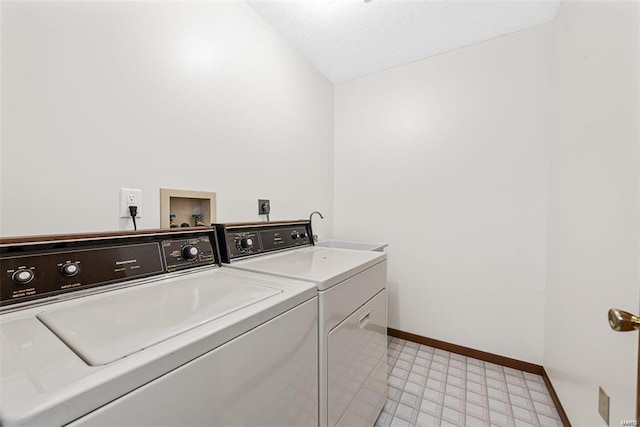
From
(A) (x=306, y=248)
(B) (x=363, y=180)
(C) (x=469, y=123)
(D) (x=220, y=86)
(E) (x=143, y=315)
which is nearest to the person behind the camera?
(E) (x=143, y=315)

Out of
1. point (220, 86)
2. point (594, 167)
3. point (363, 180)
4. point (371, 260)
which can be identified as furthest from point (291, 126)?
point (594, 167)

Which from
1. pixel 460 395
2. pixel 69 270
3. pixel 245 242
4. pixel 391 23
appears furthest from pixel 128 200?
pixel 460 395

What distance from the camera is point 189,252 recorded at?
1.05m

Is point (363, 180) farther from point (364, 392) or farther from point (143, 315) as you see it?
point (143, 315)

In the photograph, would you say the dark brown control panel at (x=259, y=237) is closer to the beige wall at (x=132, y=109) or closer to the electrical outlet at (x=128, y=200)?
the beige wall at (x=132, y=109)

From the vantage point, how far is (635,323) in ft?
2.08

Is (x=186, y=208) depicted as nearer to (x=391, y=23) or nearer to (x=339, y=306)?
(x=339, y=306)

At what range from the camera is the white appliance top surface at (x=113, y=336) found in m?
0.35

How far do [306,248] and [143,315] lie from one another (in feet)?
3.73

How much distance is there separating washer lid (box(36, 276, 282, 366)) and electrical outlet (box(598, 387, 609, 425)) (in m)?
1.29

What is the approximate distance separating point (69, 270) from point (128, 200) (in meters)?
0.37

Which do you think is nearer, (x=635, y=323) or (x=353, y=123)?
(x=635, y=323)

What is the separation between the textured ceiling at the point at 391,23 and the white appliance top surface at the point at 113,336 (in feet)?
5.80

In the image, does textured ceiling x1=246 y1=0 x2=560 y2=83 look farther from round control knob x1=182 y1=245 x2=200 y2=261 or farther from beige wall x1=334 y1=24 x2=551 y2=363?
round control knob x1=182 y1=245 x2=200 y2=261
